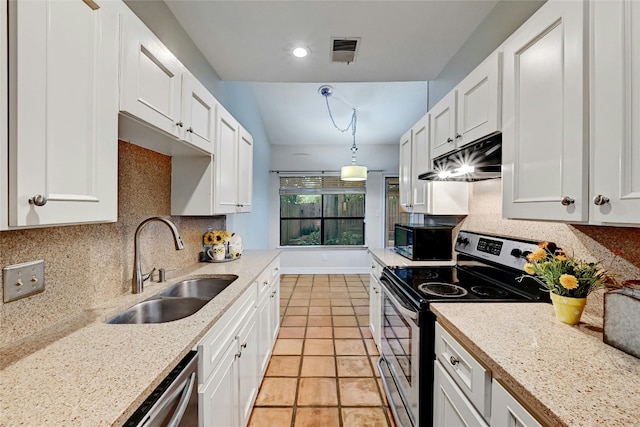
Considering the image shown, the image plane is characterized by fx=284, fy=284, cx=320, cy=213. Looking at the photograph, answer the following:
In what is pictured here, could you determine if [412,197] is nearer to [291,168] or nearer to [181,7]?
[181,7]

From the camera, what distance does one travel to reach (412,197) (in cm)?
264

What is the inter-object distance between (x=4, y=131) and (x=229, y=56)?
199 cm

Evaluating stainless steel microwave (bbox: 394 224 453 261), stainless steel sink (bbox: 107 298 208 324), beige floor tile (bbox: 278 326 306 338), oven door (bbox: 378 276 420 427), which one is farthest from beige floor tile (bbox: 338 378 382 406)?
stainless steel sink (bbox: 107 298 208 324)

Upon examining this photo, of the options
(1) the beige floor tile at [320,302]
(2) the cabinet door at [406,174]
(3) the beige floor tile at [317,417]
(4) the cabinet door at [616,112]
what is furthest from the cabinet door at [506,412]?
(1) the beige floor tile at [320,302]

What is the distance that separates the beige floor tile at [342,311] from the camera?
3491 mm

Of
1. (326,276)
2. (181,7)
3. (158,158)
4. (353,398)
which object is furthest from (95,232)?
(326,276)

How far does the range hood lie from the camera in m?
1.42

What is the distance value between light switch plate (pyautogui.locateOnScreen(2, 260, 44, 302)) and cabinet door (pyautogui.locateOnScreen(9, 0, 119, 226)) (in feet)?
1.01

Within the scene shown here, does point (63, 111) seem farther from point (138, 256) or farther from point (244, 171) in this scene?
point (244, 171)

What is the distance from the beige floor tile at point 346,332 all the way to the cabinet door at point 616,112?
2.43 metres

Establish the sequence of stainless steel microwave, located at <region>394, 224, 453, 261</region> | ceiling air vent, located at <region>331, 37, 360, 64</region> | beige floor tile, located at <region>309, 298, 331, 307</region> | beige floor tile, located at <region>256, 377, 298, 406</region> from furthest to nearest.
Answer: beige floor tile, located at <region>309, 298, 331, 307</region>, stainless steel microwave, located at <region>394, 224, 453, 261</region>, ceiling air vent, located at <region>331, 37, 360, 64</region>, beige floor tile, located at <region>256, 377, 298, 406</region>

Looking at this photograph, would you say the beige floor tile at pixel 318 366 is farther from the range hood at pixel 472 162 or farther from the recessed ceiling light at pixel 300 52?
the recessed ceiling light at pixel 300 52

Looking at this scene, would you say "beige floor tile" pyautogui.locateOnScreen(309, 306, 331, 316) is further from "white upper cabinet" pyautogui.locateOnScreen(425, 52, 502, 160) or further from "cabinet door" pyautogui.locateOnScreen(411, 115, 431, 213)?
"white upper cabinet" pyautogui.locateOnScreen(425, 52, 502, 160)

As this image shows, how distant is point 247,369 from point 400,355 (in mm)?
902
